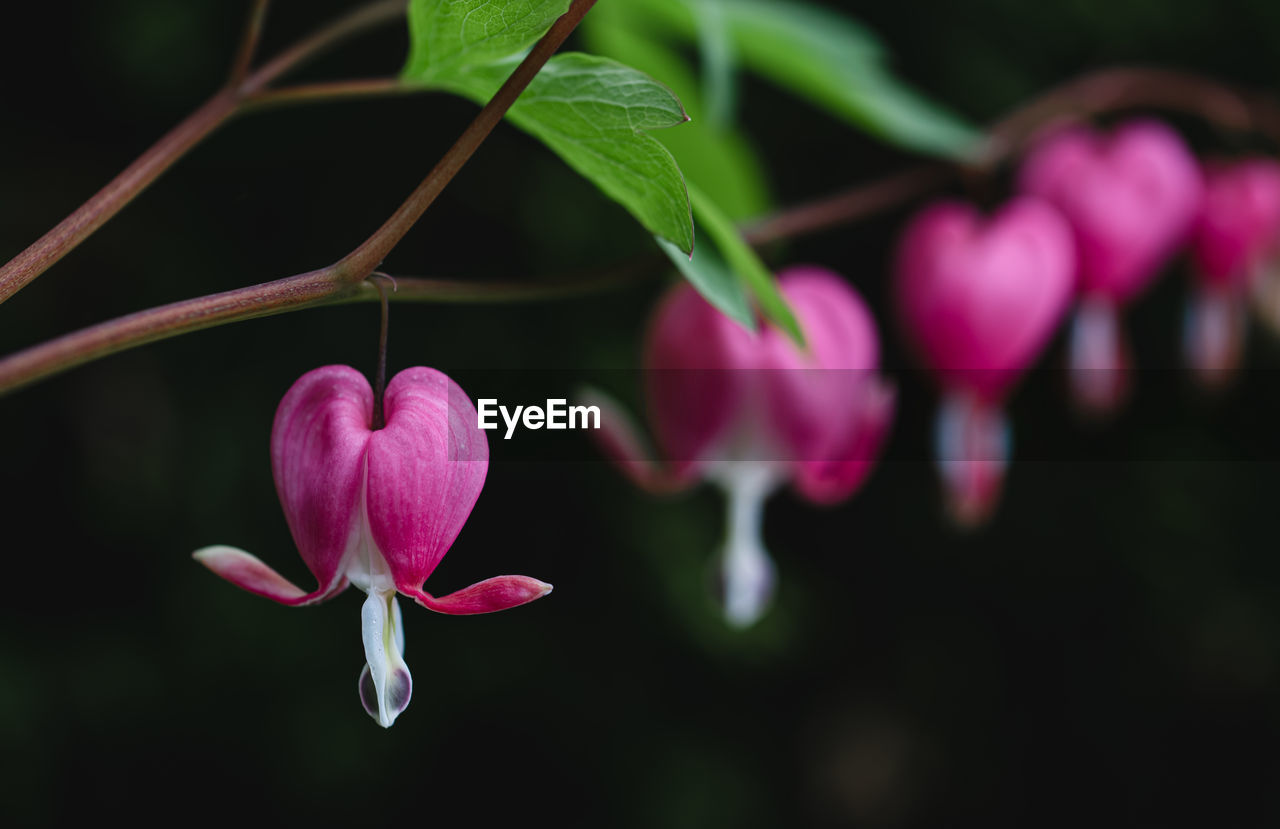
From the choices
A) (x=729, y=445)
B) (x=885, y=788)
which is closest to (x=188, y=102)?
(x=729, y=445)

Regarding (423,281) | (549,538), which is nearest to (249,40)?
(423,281)

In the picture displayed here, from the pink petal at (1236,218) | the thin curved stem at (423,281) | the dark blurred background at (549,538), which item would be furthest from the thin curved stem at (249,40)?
the pink petal at (1236,218)

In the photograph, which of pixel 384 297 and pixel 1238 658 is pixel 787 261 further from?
pixel 384 297

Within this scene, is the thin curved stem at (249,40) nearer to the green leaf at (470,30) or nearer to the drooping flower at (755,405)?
the green leaf at (470,30)

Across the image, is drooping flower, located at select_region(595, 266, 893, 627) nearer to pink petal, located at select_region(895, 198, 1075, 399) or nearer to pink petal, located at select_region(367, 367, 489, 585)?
pink petal, located at select_region(895, 198, 1075, 399)

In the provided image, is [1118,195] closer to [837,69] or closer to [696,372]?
[837,69]

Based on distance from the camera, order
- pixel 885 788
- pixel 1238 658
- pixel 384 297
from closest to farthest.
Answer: pixel 384 297
pixel 1238 658
pixel 885 788

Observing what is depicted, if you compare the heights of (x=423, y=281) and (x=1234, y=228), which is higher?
(x=1234, y=228)
